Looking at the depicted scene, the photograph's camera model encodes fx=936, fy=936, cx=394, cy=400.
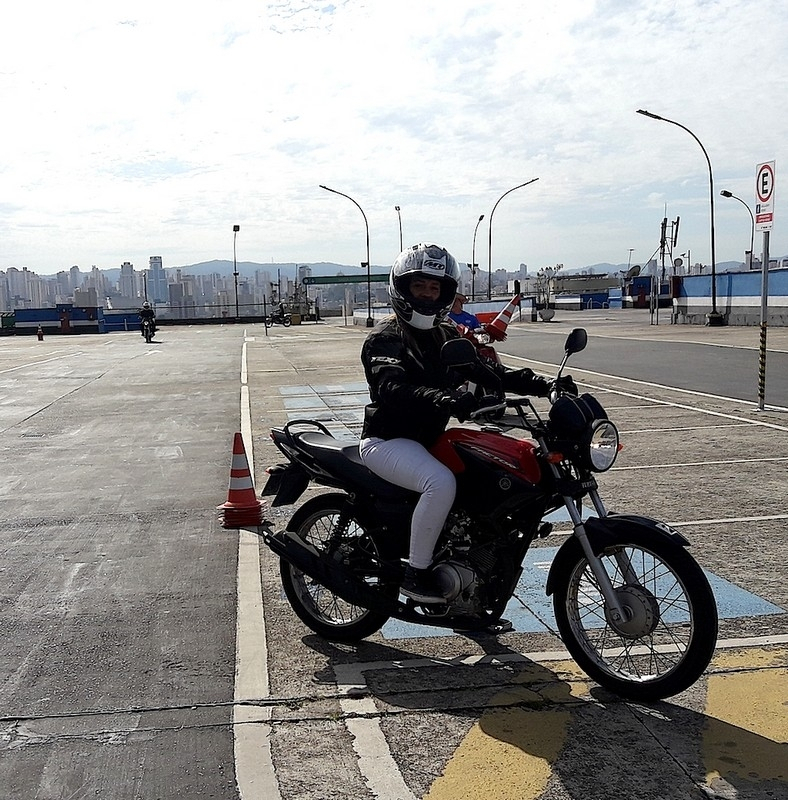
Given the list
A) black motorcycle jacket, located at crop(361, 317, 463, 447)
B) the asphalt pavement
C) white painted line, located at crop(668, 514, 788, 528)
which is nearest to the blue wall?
white painted line, located at crop(668, 514, 788, 528)

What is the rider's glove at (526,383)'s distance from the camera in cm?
409

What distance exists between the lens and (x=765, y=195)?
38.2 ft

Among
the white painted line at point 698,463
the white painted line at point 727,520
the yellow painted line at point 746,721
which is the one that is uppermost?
the white painted line at point 698,463

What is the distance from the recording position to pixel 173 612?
17.2ft

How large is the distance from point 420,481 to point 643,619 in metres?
1.09

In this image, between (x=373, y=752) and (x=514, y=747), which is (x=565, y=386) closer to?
(x=514, y=747)

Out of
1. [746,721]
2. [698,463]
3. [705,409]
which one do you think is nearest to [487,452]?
[746,721]

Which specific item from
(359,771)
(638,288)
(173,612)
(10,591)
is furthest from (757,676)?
(638,288)

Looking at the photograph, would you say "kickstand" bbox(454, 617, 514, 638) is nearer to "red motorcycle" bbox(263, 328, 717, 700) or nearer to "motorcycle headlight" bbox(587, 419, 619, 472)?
"red motorcycle" bbox(263, 328, 717, 700)

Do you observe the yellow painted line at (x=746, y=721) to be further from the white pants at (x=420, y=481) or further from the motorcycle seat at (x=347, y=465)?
the motorcycle seat at (x=347, y=465)

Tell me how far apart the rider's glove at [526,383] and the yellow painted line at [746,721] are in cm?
147

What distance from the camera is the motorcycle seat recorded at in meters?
4.32

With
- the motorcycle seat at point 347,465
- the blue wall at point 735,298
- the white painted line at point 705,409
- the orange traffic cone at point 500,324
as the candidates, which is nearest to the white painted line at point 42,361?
the white painted line at point 705,409

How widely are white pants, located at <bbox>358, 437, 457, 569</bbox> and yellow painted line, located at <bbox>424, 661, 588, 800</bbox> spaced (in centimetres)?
72
